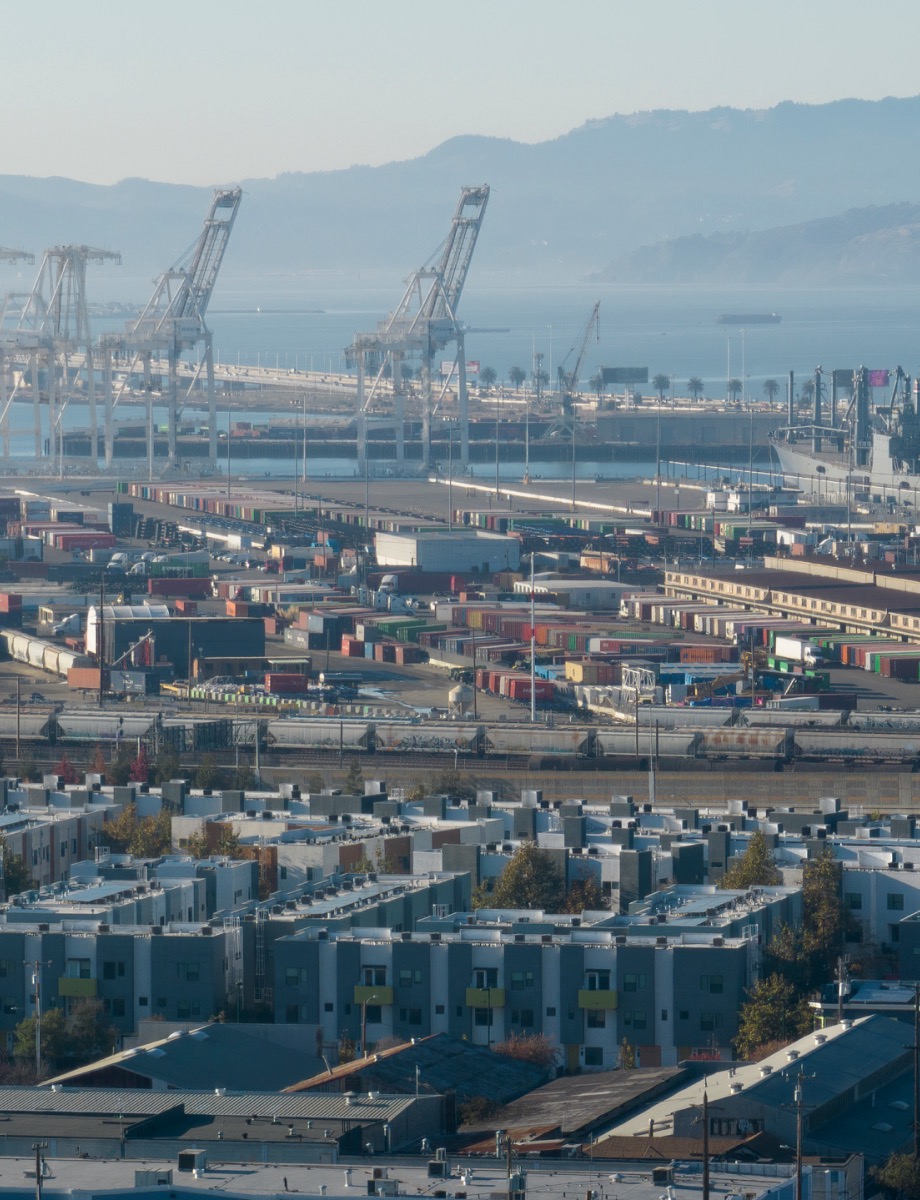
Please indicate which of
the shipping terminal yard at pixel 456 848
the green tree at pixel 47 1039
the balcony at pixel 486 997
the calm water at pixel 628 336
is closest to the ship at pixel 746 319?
the calm water at pixel 628 336

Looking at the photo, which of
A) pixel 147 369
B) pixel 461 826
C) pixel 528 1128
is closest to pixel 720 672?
pixel 461 826

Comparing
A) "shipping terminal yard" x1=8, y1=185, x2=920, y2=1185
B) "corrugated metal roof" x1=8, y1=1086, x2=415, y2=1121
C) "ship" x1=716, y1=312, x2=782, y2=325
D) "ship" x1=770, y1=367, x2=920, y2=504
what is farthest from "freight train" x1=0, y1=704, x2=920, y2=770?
"ship" x1=716, y1=312, x2=782, y2=325

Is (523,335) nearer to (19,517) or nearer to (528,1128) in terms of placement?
(19,517)

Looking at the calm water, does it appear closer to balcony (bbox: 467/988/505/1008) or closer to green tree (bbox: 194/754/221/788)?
green tree (bbox: 194/754/221/788)

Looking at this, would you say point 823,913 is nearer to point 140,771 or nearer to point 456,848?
point 456,848

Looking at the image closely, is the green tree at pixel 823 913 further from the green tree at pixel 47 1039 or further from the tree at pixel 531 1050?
the green tree at pixel 47 1039

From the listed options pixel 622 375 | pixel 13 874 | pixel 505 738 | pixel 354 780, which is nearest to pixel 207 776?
pixel 354 780
